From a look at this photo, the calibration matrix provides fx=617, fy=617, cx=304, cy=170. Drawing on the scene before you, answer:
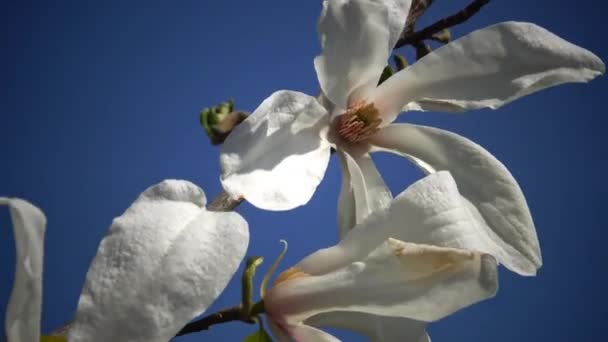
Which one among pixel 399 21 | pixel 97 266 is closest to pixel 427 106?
pixel 399 21

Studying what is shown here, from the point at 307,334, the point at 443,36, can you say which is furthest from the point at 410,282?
the point at 443,36

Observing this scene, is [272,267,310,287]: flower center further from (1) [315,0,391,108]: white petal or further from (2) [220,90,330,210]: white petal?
(1) [315,0,391,108]: white petal

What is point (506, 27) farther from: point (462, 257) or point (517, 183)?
point (462, 257)

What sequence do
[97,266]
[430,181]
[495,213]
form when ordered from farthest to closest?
[495,213] < [430,181] < [97,266]

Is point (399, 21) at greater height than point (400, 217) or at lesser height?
greater

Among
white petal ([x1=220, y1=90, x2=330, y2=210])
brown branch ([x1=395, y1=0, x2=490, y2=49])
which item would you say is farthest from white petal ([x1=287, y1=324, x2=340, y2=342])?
brown branch ([x1=395, y1=0, x2=490, y2=49])

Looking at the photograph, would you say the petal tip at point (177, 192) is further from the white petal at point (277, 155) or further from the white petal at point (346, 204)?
the white petal at point (346, 204)

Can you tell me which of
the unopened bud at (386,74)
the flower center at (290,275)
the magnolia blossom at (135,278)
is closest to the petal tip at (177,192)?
the magnolia blossom at (135,278)
